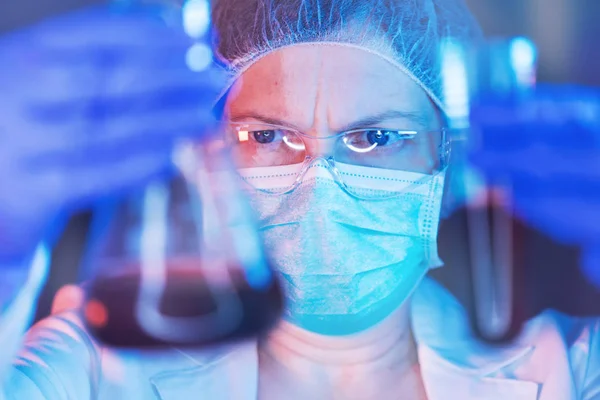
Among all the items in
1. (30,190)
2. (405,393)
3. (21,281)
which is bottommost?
(405,393)

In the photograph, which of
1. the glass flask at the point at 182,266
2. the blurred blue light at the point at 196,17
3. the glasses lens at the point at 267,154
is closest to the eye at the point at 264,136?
the glasses lens at the point at 267,154

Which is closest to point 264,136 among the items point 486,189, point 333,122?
point 333,122

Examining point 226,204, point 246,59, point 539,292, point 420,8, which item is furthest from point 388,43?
point 539,292

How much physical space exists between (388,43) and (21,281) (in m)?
0.93

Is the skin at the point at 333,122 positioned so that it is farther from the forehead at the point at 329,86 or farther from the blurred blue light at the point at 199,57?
the blurred blue light at the point at 199,57

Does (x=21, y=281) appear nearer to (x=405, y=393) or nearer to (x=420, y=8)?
(x=405, y=393)

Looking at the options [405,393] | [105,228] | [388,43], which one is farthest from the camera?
[105,228]

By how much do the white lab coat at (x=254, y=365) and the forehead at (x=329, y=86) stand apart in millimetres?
509

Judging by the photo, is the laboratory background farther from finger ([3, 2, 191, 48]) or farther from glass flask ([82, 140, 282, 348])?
finger ([3, 2, 191, 48])

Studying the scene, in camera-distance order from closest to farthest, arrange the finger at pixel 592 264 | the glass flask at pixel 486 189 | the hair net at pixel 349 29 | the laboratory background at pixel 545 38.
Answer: the hair net at pixel 349 29 → the glass flask at pixel 486 189 → the laboratory background at pixel 545 38 → the finger at pixel 592 264

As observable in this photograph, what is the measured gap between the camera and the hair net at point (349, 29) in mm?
1166

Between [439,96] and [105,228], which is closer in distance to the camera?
[439,96]

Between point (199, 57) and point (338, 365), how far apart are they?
30.8 inches

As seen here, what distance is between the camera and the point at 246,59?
1218 mm
